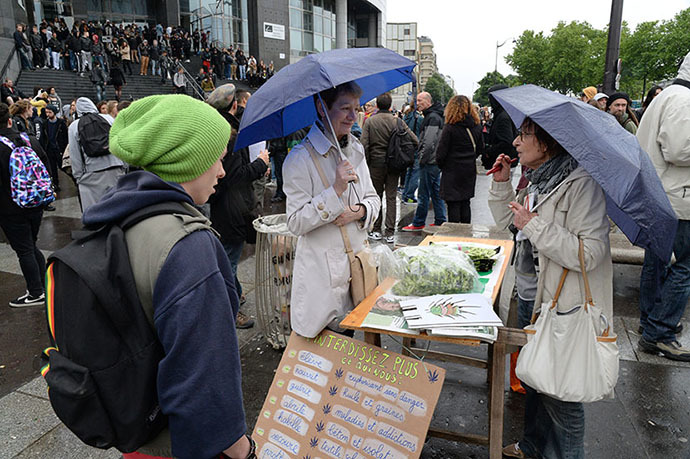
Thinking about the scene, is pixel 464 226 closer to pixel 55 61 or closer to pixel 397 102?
pixel 55 61

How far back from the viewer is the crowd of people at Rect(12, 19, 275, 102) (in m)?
19.8

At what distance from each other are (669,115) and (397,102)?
4596 cm

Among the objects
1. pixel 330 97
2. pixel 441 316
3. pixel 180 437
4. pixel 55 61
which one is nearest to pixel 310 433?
pixel 441 316

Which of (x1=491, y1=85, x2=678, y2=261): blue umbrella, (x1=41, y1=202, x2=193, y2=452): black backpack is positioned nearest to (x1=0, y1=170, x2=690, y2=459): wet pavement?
(x1=491, y1=85, x2=678, y2=261): blue umbrella

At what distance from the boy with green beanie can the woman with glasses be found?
1559mm

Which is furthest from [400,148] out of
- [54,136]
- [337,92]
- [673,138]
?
[54,136]

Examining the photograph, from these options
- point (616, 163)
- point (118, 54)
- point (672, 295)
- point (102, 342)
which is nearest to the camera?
point (102, 342)

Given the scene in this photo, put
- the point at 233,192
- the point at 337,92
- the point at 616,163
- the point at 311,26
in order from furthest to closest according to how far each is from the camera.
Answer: the point at 311,26 → the point at 233,192 → the point at 337,92 → the point at 616,163

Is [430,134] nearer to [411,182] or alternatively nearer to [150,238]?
[411,182]

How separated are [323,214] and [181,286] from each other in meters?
1.30

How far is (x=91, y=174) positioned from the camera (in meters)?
5.59

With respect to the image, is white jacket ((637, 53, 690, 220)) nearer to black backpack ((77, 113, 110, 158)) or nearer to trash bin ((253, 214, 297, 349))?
trash bin ((253, 214, 297, 349))

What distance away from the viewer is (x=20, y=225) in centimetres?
467

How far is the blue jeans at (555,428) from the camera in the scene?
2250 mm
